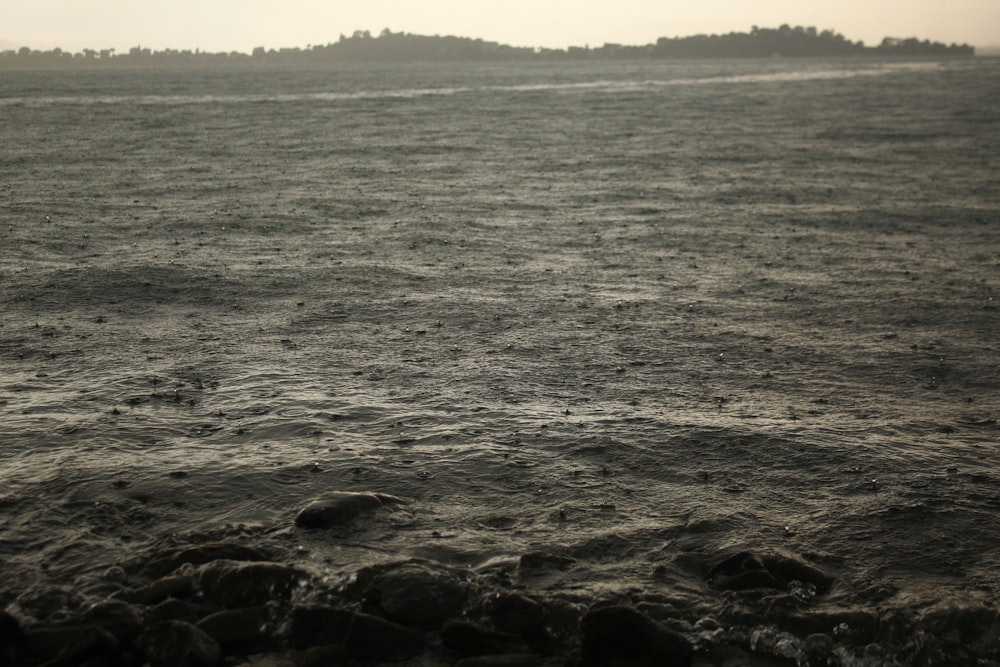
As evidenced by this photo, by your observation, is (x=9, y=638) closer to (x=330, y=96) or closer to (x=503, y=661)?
(x=503, y=661)

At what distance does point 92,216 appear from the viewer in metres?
15.8

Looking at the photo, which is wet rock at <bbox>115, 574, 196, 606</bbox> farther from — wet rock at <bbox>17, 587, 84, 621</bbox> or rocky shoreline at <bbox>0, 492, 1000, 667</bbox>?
wet rock at <bbox>17, 587, 84, 621</bbox>

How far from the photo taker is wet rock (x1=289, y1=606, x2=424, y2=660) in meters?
4.52

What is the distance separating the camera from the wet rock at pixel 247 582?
479cm

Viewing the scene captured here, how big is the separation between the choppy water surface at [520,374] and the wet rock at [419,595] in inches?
11.3

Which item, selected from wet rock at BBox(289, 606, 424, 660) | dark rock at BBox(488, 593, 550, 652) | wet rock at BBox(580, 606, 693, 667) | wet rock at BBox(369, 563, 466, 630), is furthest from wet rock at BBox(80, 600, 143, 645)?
wet rock at BBox(580, 606, 693, 667)

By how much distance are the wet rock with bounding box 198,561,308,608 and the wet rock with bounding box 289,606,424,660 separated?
21 cm

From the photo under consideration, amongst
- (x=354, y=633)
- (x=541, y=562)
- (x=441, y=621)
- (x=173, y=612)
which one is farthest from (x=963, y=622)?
(x=173, y=612)

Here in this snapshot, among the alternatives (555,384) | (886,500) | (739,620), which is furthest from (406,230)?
(739,620)

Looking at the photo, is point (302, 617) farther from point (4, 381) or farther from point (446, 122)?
point (446, 122)

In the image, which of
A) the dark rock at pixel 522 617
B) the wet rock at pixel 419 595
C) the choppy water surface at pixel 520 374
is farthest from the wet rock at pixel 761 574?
the wet rock at pixel 419 595

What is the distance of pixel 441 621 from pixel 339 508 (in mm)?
1187

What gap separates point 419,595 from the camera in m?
4.83

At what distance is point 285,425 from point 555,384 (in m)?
2.23
